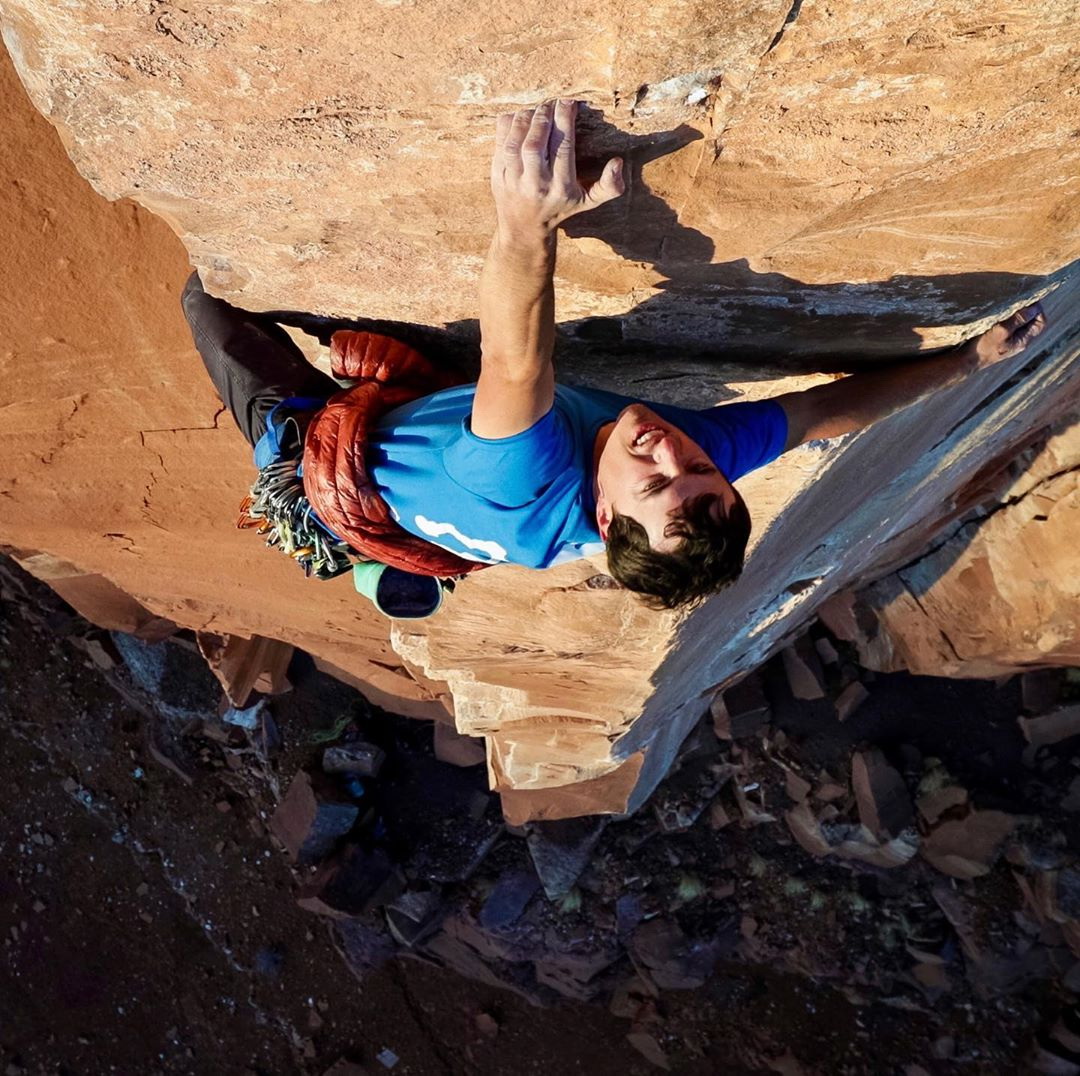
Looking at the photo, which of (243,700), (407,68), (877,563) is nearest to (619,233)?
(407,68)

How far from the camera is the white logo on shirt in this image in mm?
1854

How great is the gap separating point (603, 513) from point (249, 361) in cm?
111

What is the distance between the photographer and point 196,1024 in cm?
681

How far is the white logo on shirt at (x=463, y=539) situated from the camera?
185 cm

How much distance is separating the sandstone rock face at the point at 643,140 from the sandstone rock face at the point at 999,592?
272cm

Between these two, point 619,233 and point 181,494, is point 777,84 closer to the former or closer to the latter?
point 619,233

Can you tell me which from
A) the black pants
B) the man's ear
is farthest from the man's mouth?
the black pants

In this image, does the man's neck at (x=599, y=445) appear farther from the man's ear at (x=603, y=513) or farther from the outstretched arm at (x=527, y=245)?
the outstretched arm at (x=527, y=245)

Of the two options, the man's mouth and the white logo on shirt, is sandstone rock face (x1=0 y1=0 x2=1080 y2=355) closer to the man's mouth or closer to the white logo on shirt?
the man's mouth

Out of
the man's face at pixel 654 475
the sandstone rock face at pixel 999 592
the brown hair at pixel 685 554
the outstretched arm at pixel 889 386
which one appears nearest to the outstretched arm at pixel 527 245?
the man's face at pixel 654 475

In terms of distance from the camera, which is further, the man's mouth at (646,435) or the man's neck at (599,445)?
the man's neck at (599,445)

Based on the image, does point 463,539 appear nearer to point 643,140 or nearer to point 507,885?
point 643,140

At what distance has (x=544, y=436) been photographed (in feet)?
5.28

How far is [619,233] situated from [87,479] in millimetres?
2424
